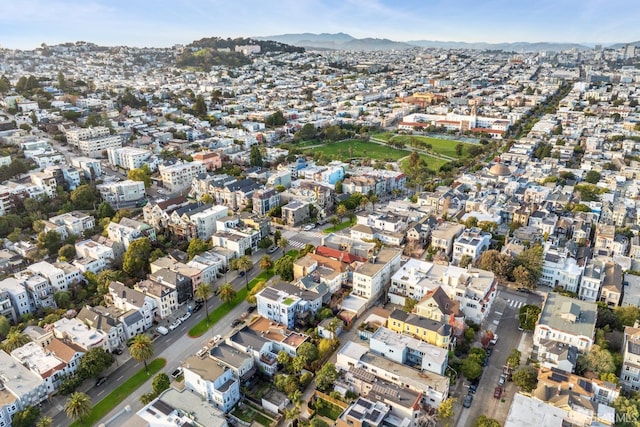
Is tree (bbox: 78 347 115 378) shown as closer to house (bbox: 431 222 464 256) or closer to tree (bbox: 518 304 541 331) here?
tree (bbox: 518 304 541 331)

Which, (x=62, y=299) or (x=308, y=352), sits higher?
(x=308, y=352)

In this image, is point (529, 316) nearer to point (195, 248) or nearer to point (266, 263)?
point (266, 263)

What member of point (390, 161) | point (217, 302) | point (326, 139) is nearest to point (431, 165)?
point (390, 161)

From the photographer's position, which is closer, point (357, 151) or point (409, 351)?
point (409, 351)

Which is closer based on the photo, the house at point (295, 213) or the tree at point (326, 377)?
the tree at point (326, 377)

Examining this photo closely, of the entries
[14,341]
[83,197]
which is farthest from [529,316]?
[83,197]

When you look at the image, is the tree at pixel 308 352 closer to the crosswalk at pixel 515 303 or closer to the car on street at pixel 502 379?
the car on street at pixel 502 379

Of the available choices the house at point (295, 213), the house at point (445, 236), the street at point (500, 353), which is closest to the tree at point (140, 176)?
the house at point (295, 213)

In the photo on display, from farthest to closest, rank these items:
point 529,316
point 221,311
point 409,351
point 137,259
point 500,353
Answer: point 137,259
point 221,311
point 529,316
point 500,353
point 409,351
